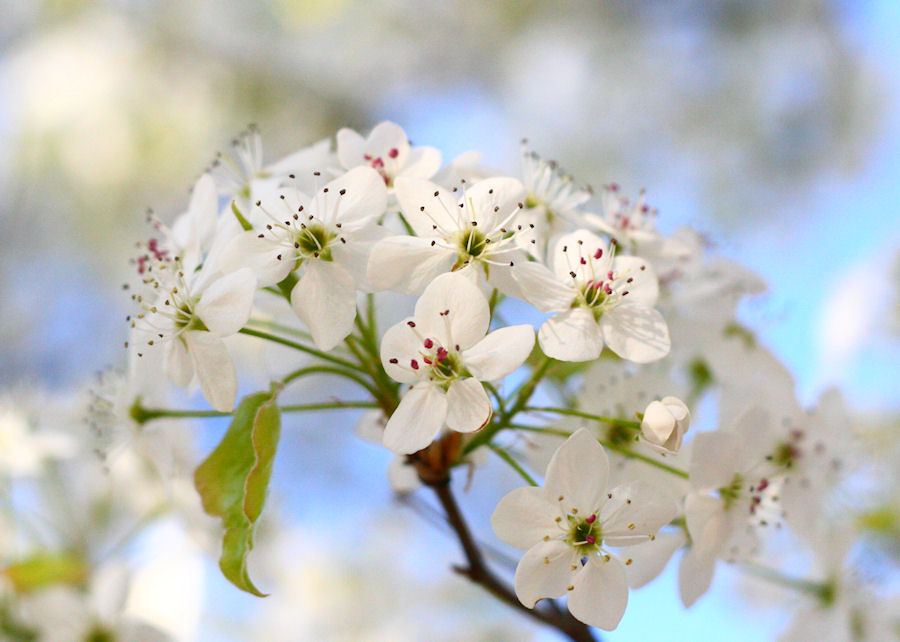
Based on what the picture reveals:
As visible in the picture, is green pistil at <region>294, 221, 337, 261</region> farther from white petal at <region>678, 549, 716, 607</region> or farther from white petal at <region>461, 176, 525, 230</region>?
white petal at <region>678, 549, 716, 607</region>

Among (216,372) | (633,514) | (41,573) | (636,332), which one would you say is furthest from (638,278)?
(41,573)

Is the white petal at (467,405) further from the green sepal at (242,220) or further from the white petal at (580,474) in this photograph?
the green sepal at (242,220)

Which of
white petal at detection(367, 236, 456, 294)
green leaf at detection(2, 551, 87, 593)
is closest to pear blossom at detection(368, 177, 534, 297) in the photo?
white petal at detection(367, 236, 456, 294)

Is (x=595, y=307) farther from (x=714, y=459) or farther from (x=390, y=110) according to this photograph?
(x=390, y=110)

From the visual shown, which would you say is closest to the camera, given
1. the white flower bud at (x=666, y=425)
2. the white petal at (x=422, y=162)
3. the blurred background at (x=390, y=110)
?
the white flower bud at (x=666, y=425)

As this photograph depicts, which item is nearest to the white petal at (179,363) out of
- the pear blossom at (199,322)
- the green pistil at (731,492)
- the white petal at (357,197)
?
the pear blossom at (199,322)
